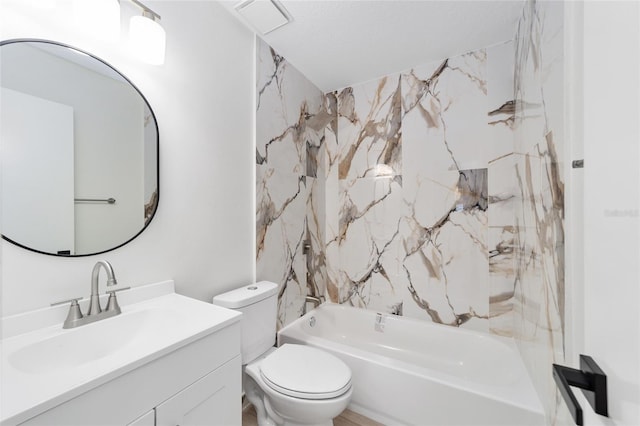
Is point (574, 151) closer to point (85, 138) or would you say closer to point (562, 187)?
point (562, 187)

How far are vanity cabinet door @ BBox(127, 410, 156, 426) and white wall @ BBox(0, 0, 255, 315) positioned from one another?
0.55 metres

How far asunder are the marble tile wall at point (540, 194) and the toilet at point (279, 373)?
0.92 meters

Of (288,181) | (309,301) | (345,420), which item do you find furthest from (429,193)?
(345,420)

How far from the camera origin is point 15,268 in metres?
0.85

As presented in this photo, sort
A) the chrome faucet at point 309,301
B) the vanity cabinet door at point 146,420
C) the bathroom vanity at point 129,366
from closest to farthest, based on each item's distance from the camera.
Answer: the bathroom vanity at point 129,366
the vanity cabinet door at point 146,420
the chrome faucet at point 309,301

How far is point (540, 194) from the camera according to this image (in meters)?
1.14

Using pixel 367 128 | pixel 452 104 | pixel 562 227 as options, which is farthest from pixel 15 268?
pixel 452 104

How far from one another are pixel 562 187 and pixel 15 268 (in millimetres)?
1830

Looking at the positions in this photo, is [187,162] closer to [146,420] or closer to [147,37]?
[147,37]

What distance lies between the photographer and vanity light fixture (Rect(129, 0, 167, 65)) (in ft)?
3.56

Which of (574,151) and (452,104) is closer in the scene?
(574,151)

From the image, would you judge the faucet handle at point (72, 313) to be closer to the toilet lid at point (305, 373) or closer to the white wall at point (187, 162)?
the white wall at point (187, 162)

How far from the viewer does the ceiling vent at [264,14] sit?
4.91 ft

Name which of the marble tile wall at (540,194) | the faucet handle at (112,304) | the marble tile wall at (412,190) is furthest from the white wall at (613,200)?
the faucet handle at (112,304)
